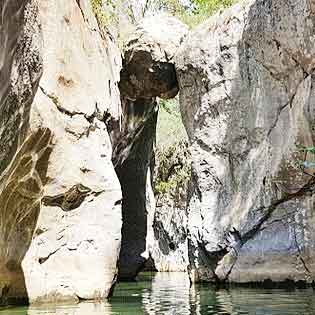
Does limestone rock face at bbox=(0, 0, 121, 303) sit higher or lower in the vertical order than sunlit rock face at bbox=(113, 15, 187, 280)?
lower

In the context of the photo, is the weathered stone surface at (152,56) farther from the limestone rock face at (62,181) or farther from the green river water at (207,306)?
the green river water at (207,306)

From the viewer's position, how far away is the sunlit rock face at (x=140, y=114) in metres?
14.9

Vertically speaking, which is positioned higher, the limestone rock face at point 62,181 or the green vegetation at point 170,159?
the green vegetation at point 170,159

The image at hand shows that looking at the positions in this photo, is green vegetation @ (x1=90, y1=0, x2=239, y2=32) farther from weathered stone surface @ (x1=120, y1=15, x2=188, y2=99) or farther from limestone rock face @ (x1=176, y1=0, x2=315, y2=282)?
limestone rock face @ (x1=176, y1=0, x2=315, y2=282)

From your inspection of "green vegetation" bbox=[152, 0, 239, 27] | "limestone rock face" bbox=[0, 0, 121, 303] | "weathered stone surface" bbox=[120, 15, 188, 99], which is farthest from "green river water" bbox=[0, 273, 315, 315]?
"green vegetation" bbox=[152, 0, 239, 27]

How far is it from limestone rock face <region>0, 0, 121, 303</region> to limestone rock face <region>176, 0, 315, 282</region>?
2864mm

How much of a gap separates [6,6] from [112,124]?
6.40 meters

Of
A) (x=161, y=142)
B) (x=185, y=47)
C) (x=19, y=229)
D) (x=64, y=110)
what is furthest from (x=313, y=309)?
(x=161, y=142)

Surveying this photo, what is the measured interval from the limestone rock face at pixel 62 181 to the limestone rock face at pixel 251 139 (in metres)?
2.86

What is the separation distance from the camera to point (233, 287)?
1170 centimetres

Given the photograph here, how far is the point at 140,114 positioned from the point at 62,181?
7305mm

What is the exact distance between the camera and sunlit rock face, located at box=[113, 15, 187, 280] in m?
14.9

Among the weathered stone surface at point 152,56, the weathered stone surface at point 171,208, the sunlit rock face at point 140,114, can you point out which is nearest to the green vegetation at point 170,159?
the weathered stone surface at point 171,208

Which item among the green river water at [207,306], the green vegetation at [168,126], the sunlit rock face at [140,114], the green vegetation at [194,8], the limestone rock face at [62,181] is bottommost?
the green river water at [207,306]
